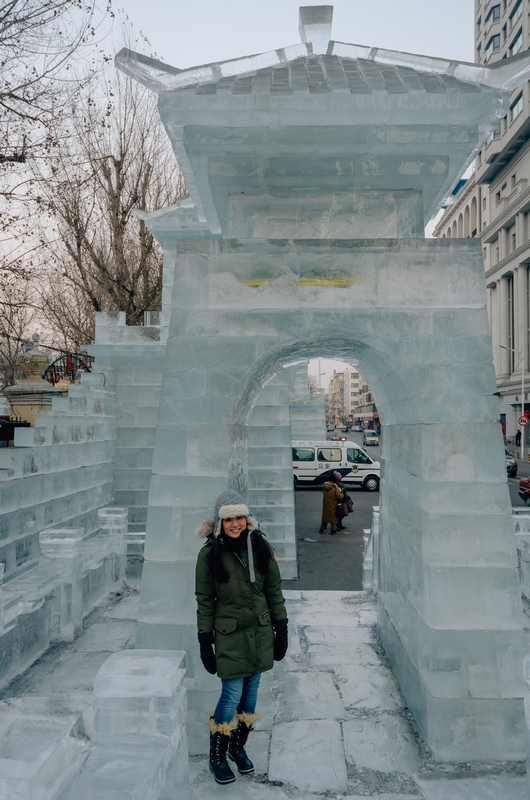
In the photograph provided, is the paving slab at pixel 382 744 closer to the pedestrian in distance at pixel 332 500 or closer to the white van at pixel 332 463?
the pedestrian in distance at pixel 332 500

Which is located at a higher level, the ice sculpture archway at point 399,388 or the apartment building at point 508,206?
the apartment building at point 508,206

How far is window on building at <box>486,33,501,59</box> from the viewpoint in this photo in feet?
149

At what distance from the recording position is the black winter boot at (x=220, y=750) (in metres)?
3.59

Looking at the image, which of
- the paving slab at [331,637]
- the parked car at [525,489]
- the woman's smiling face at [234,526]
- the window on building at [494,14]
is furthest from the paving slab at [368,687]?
the window on building at [494,14]

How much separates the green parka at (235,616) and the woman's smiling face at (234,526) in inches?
3.9

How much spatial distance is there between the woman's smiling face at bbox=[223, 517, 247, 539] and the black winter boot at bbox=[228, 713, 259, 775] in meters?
1.23

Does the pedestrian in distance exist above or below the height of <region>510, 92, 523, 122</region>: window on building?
below

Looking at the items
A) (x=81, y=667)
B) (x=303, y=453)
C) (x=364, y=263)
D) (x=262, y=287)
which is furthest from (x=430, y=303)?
(x=303, y=453)

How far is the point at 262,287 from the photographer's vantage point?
4.39 metres

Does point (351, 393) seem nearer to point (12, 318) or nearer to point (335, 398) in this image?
point (335, 398)

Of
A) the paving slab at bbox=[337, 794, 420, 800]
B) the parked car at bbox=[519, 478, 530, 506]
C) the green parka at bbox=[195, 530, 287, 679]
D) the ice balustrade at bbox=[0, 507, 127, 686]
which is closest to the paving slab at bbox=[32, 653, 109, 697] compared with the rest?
→ the ice balustrade at bbox=[0, 507, 127, 686]

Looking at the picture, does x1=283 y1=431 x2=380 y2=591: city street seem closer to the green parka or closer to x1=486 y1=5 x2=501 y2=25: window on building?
the green parka

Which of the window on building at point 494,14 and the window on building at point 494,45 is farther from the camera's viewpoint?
the window on building at point 494,45

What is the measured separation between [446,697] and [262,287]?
10.8 feet
